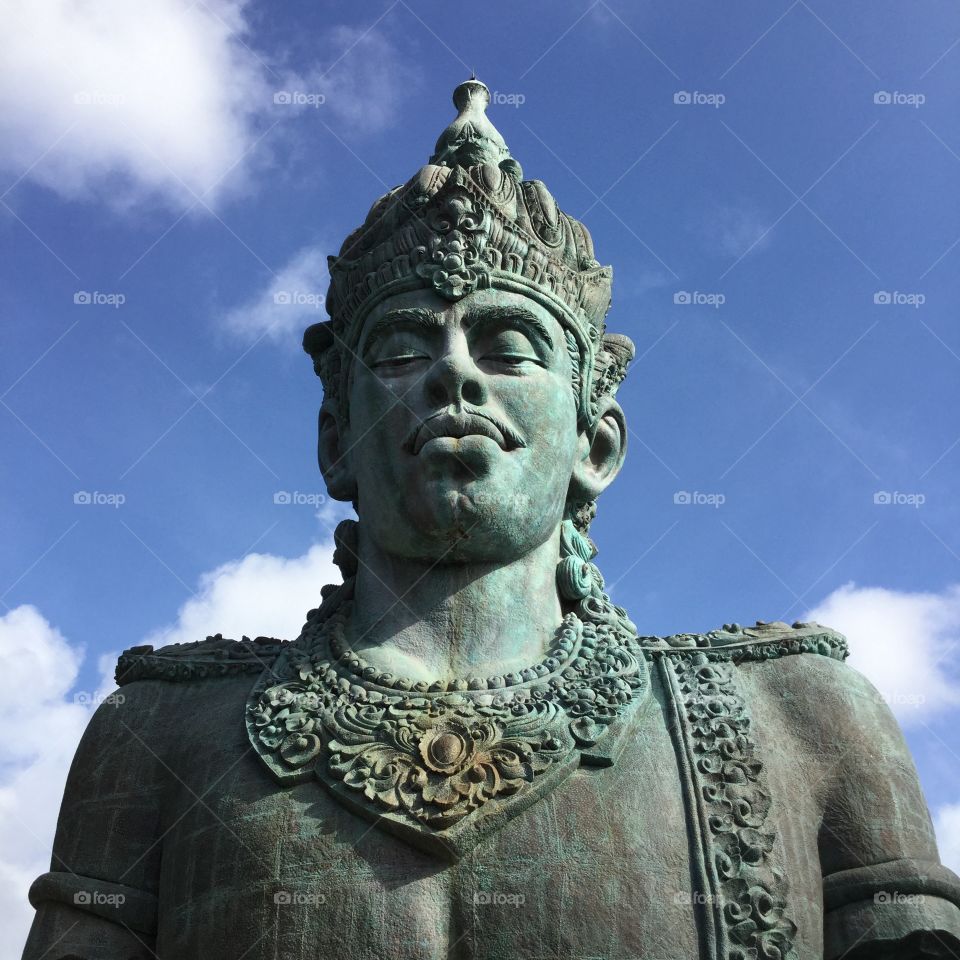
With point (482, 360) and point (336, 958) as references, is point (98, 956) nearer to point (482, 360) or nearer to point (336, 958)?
point (336, 958)

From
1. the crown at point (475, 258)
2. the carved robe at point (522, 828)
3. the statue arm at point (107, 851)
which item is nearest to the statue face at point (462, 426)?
the crown at point (475, 258)

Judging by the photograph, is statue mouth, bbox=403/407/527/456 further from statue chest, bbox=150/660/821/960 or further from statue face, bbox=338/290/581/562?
statue chest, bbox=150/660/821/960

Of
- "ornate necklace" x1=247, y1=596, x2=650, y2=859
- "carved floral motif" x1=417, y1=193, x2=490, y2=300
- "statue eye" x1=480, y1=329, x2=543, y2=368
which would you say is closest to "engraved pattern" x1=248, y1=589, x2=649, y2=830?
"ornate necklace" x1=247, y1=596, x2=650, y2=859

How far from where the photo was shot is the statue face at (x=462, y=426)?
31.0ft

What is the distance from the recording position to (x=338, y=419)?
10930 mm

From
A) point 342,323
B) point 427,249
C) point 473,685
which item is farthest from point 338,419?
point 473,685

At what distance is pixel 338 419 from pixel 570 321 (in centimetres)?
190

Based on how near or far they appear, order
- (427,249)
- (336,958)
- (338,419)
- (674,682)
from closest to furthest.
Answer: (336,958)
(674,682)
(427,249)
(338,419)

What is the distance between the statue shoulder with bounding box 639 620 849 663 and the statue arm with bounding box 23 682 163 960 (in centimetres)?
341

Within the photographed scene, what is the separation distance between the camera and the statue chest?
804cm

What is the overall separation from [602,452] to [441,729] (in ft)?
9.70

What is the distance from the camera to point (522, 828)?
8.34 meters

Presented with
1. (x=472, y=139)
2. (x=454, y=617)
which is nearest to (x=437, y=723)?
(x=454, y=617)

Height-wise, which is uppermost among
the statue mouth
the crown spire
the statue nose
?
the crown spire
